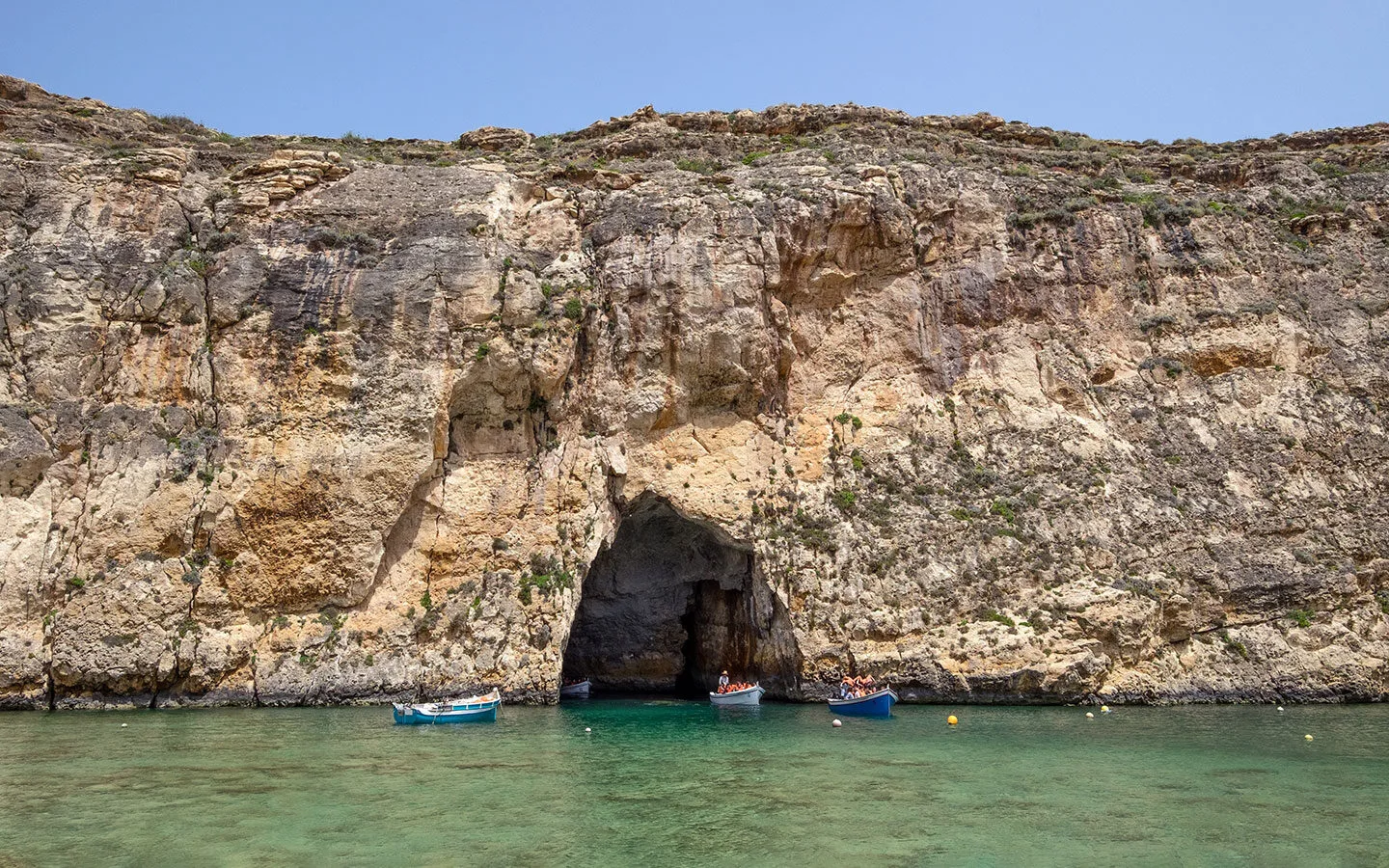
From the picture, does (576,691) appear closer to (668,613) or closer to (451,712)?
(668,613)

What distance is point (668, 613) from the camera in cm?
3841

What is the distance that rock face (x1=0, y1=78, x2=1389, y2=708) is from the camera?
90.4 feet

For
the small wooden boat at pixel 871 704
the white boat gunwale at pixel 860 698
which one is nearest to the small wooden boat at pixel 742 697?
the white boat gunwale at pixel 860 698

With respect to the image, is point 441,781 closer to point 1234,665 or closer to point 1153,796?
point 1153,796

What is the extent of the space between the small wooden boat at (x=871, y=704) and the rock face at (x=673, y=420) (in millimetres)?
2855

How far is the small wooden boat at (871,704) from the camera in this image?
25062 mm

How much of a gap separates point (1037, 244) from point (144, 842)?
112 feet

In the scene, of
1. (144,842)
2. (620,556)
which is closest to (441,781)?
(144,842)

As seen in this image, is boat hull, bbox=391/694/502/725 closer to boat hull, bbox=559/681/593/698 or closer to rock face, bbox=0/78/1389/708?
rock face, bbox=0/78/1389/708

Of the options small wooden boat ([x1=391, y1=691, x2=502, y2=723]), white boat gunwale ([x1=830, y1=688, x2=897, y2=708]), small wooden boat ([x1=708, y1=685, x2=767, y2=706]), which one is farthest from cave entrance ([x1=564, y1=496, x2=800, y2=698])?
small wooden boat ([x1=391, y1=691, x2=502, y2=723])

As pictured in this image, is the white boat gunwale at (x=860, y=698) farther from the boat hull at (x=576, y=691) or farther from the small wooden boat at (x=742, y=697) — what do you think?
the boat hull at (x=576, y=691)

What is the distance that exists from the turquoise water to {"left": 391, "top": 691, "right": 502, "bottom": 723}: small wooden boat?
0.64m

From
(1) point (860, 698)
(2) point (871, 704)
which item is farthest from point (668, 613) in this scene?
(2) point (871, 704)

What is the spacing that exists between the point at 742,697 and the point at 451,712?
9916 millimetres
